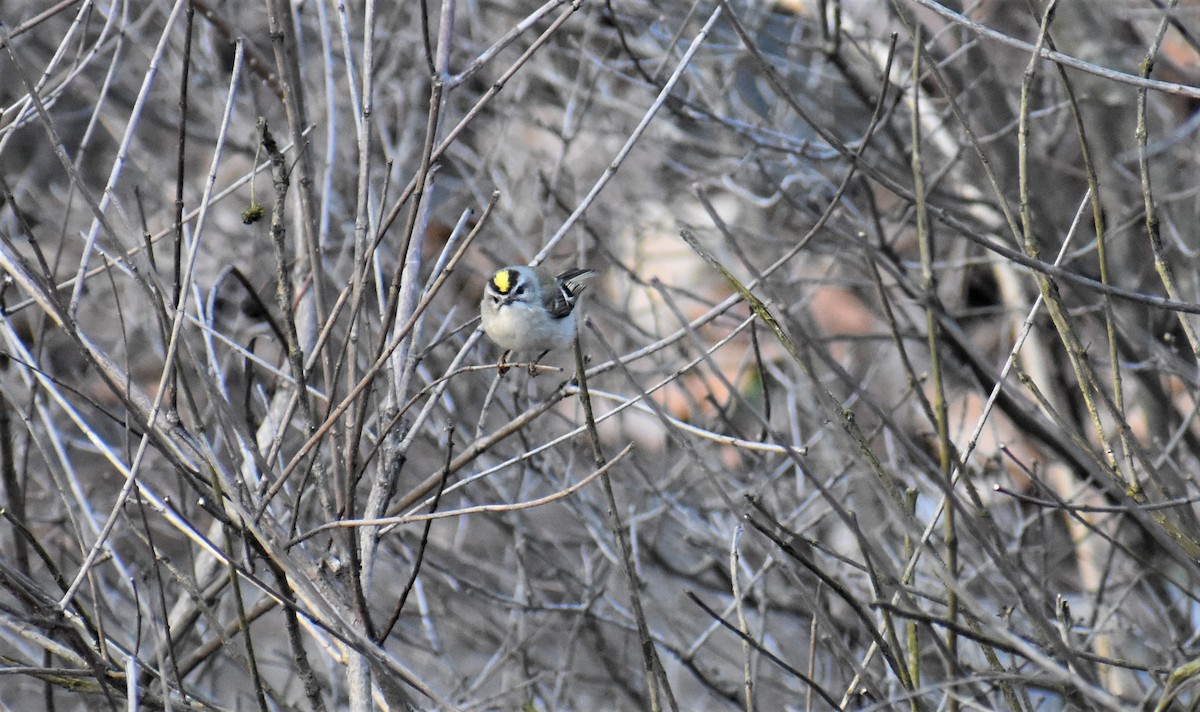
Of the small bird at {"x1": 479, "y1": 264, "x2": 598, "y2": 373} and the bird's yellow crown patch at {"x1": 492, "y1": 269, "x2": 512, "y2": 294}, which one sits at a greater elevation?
the bird's yellow crown patch at {"x1": 492, "y1": 269, "x2": 512, "y2": 294}

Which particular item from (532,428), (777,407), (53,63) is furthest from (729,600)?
(53,63)

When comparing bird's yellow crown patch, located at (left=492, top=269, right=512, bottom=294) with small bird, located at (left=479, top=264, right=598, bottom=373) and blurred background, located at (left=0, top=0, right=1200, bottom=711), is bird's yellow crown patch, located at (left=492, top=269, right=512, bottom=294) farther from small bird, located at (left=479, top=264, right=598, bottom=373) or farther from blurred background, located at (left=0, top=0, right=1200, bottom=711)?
blurred background, located at (left=0, top=0, right=1200, bottom=711)

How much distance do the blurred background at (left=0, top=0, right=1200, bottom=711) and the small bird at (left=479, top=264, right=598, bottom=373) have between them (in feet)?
0.97

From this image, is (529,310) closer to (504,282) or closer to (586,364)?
(504,282)

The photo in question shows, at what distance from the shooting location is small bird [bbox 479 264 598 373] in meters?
3.90

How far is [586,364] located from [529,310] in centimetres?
106

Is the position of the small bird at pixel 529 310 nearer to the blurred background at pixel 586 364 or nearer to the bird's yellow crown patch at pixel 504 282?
the bird's yellow crown patch at pixel 504 282

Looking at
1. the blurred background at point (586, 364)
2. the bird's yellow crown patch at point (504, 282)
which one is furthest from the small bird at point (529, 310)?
the blurred background at point (586, 364)

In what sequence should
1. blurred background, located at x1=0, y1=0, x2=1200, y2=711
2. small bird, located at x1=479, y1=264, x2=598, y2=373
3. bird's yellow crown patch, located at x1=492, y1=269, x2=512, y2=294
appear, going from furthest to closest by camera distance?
bird's yellow crown patch, located at x1=492, y1=269, x2=512, y2=294 → small bird, located at x1=479, y1=264, x2=598, y2=373 → blurred background, located at x1=0, y1=0, x2=1200, y2=711

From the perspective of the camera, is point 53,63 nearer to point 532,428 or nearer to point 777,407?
point 532,428

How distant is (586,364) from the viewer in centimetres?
291

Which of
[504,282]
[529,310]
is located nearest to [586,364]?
[529,310]

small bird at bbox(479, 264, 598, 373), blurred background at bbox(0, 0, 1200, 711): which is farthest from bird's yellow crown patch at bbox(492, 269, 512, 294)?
blurred background at bbox(0, 0, 1200, 711)

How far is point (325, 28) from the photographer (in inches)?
136
